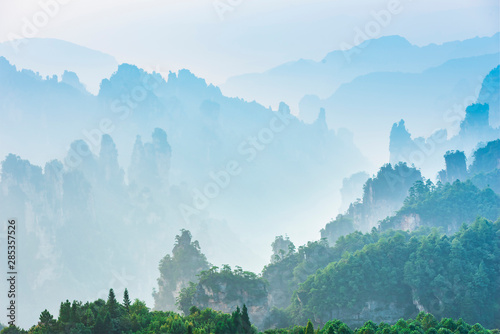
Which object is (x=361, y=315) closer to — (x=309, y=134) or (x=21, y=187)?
(x=21, y=187)

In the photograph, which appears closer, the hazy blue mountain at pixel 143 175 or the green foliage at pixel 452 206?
the green foliage at pixel 452 206

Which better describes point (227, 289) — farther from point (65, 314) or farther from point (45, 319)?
point (45, 319)

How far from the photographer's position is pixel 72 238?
108812mm

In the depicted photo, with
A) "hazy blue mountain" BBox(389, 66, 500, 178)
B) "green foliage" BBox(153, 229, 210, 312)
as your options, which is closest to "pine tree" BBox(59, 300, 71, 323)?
"green foliage" BBox(153, 229, 210, 312)

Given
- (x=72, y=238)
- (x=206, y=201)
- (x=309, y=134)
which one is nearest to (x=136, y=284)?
(x=72, y=238)

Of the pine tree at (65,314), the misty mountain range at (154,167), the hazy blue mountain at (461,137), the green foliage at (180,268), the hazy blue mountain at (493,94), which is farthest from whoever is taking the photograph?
the hazy blue mountain at (493,94)

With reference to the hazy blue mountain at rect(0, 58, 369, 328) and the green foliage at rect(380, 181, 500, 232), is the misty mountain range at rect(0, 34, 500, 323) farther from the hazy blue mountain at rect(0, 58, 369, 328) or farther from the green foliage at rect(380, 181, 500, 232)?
the green foliage at rect(380, 181, 500, 232)

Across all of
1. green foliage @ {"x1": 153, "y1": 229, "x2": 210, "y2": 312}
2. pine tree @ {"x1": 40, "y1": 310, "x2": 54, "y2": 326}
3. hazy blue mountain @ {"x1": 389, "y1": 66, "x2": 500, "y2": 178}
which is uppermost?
hazy blue mountain @ {"x1": 389, "y1": 66, "x2": 500, "y2": 178}

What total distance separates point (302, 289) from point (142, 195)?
74446 millimetres

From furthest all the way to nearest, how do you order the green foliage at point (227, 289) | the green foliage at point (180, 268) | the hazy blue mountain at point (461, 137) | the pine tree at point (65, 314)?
the hazy blue mountain at point (461, 137)
the green foliage at point (180, 268)
the green foliage at point (227, 289)
the pine tree at point (65, 314)

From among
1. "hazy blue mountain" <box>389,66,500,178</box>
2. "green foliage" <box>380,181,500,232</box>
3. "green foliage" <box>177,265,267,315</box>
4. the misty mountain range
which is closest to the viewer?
"green foliage" <box>177,265,267,315</box>

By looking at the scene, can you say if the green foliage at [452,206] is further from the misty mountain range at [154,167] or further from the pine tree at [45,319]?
the misty mountain range at [154,167]

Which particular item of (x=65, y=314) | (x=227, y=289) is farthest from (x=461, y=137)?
(x=65, y=314)

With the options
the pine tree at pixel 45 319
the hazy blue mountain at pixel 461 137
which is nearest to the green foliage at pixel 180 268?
the pine tree at pixel 45 319
